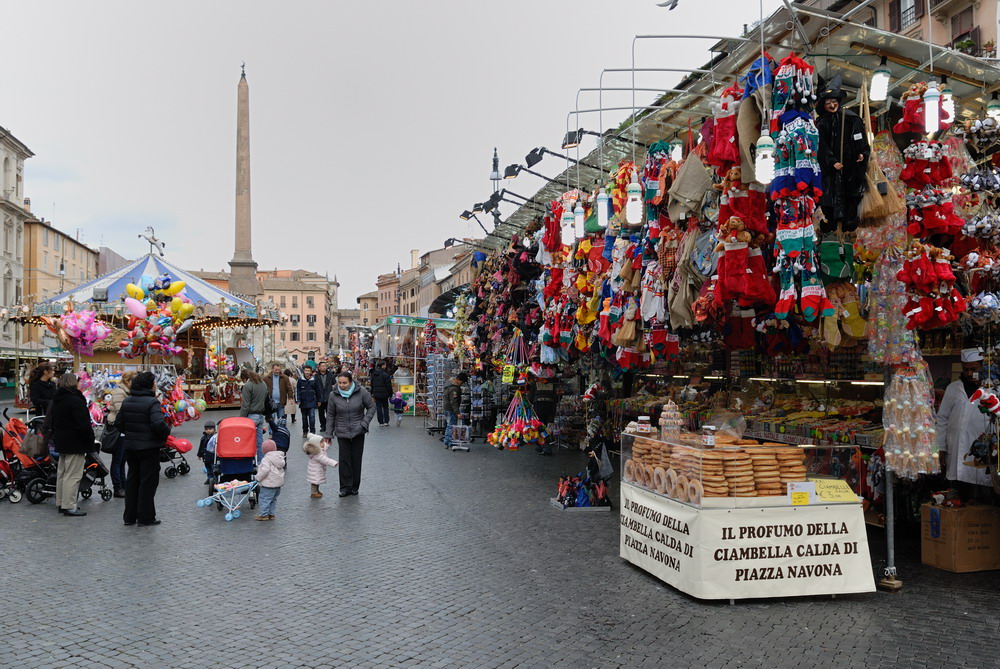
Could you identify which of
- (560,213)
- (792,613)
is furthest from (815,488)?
(560,213)

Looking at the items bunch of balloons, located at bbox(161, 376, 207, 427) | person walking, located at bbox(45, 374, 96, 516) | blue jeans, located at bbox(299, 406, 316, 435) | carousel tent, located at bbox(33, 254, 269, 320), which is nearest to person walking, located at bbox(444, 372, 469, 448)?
blue jeans, located at bbox(299, 406, 316, 435)

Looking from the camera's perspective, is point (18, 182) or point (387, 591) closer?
point (387, 591)

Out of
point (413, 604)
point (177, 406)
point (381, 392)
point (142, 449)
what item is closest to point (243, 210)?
point (381, 392)

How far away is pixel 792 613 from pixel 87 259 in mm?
81799

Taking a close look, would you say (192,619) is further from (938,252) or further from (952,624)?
(938,252)

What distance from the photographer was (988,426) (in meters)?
6.53

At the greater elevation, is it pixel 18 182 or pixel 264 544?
pixel 18 182

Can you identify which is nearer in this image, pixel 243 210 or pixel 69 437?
pixel 69 437

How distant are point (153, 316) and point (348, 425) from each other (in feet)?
37.3

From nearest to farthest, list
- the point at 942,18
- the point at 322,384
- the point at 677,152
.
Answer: the point at 677,152, the point at 322,384, the point at 942,18

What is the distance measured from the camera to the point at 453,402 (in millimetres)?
17344

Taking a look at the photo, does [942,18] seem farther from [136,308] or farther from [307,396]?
[136,308]

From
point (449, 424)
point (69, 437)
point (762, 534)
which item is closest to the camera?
point (762, 534)

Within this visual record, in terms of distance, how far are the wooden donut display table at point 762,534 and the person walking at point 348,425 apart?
5.48 metres
